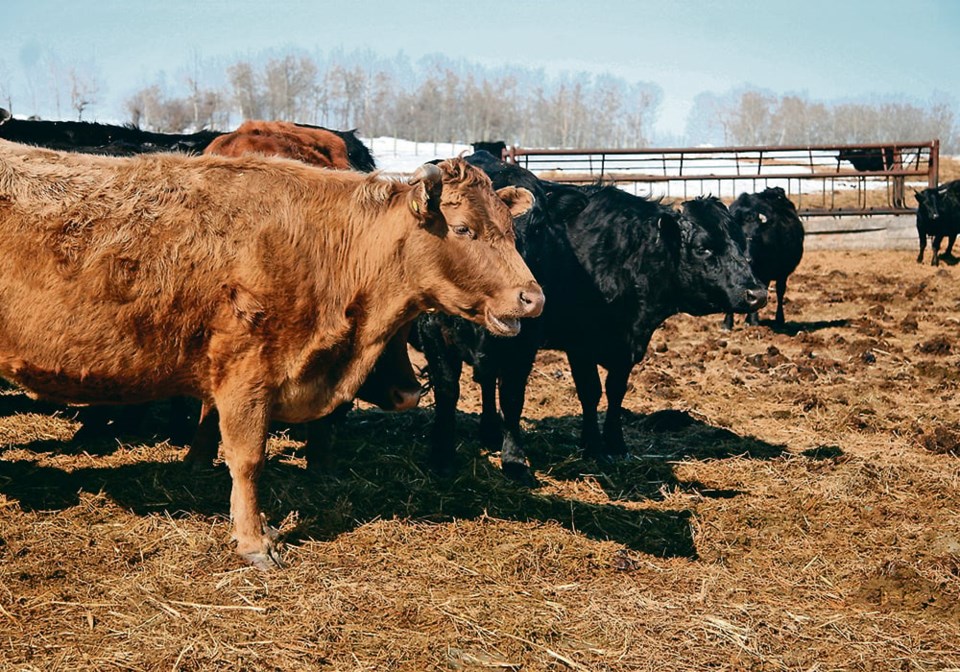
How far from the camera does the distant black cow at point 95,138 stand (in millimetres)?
8180

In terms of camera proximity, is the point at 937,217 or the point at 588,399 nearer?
the point at 588,399

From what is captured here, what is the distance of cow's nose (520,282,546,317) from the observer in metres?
4.62

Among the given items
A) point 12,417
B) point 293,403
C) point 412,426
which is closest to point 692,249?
point 412,426

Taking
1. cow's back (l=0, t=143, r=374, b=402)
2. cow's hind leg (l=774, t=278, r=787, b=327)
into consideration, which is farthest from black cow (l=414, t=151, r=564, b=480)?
cow's hind leg (l=774, t=278, r=787, b=327)

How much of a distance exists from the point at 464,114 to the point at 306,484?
364ft

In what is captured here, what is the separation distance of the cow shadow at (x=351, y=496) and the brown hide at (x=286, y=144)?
2.40 meters

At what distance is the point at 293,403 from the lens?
15.6 feet

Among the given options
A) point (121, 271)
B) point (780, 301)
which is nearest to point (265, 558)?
point (121, 271)

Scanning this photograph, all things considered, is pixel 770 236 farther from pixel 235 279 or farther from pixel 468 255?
pixel 235 279

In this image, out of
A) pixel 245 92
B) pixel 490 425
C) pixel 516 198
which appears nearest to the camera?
pixel 516 198

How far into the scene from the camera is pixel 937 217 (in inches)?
798

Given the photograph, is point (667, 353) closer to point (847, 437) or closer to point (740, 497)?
point (847, 437)

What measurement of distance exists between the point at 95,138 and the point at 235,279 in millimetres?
5198

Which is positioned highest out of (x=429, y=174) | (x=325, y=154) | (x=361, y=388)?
(x=325, y=154)
